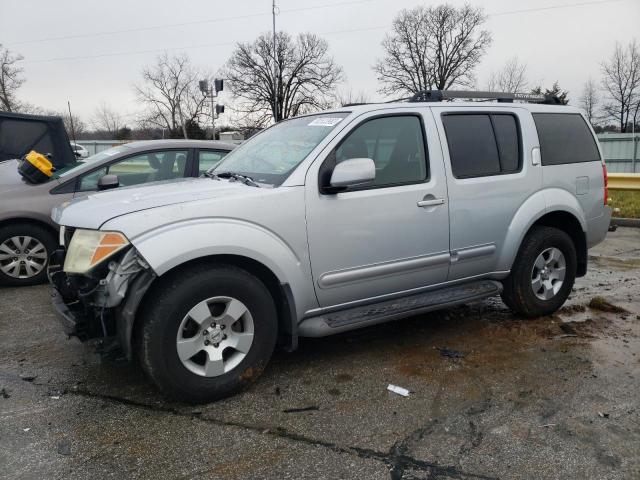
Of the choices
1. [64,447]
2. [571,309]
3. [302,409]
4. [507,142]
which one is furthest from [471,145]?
[64,447]

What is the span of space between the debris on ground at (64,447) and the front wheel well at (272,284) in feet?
2.90

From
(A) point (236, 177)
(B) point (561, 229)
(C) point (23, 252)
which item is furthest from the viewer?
(C) point (23, 252)

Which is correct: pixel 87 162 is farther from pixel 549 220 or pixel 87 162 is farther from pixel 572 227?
pixel 572 227

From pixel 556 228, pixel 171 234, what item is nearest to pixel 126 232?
pixel 171 234

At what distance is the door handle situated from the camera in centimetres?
373

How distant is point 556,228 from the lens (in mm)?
4652

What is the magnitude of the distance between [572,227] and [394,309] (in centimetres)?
217

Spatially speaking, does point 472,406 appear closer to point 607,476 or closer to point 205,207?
point 607,476

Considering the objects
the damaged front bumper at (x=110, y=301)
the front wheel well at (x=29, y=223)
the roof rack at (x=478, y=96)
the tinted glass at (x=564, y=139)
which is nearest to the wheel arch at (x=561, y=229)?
the tinted glass at (x=564, y=139)

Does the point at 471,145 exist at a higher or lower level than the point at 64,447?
higher

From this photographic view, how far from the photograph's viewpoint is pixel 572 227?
4.76m

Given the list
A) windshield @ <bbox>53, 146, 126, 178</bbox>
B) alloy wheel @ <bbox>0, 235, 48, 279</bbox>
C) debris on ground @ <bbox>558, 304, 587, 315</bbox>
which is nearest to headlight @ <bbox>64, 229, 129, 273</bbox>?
alloy wheel @ <bbox>0, 235, 48, 279</bbox>

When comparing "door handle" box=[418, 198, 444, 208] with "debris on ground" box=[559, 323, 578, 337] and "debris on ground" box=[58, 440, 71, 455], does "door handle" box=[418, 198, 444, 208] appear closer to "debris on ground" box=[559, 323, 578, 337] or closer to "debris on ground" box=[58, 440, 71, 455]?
"debris on ground" box=[559, 323, 578, 337]

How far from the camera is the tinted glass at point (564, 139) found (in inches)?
178
